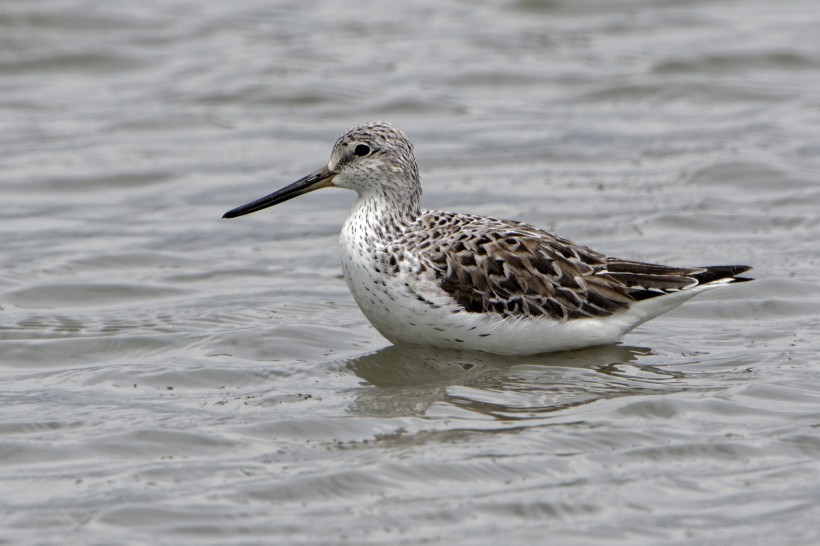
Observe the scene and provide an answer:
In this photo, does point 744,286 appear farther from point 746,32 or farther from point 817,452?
point 746,32

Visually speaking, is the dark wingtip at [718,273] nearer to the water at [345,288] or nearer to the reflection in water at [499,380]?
the water at [345,288]

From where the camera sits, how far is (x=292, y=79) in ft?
56.5

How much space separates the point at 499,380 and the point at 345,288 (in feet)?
9.06

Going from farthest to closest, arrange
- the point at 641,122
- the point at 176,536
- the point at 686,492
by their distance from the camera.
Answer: the point at 641,122
the point at 686,492
the point at 176,536

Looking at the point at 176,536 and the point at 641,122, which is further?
the point at 641,122

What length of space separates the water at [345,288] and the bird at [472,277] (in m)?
Result: 0.25

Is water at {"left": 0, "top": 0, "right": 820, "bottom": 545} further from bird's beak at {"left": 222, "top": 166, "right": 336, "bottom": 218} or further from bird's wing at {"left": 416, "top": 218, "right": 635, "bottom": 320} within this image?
bird's beak at {"left": 222, "top": 166, "right": 336, "bottom": 218}

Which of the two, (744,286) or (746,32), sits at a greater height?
(746,32)

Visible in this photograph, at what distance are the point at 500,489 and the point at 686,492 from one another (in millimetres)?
950

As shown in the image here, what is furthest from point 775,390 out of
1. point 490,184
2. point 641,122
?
point 641,122

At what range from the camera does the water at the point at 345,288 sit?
23.8 ft

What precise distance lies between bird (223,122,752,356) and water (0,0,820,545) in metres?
0.25

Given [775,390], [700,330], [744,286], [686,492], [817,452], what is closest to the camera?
[686,492]

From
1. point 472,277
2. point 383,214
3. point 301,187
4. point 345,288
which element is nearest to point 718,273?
point 472,277
